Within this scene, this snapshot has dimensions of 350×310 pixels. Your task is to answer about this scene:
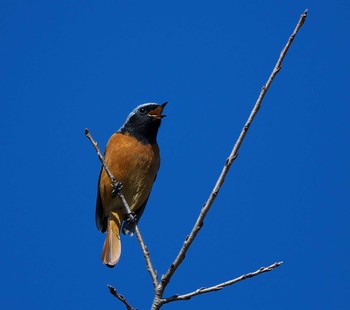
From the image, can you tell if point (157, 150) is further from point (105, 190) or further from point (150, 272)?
point (150, 272)

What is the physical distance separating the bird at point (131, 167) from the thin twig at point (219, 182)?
336 cm

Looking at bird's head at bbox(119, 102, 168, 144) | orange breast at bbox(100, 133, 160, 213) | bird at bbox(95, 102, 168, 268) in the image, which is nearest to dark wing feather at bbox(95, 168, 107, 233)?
bird at bbox(95, 102, 168, 268)

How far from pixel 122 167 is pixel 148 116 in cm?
82

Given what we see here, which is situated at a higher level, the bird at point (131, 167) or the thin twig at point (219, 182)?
the bird at point (131, 167)

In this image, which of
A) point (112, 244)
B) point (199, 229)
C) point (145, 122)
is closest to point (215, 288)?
point (199, 229)

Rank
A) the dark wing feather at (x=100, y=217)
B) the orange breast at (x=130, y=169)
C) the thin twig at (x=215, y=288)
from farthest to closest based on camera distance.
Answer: the dark wing feather at (x=100, y=217) < the orange breast at (x=130, y=169) < the thin twig at (x=215, y=288)

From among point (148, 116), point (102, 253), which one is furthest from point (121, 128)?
point (102, 253)

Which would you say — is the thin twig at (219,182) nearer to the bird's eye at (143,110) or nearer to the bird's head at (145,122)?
the bird's head at (145,122)

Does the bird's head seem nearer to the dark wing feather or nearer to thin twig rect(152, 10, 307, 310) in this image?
the dark wing feather

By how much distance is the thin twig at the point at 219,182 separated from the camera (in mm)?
2889

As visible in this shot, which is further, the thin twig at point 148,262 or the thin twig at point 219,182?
the thin twig at point 148,262

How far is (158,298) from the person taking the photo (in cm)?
298

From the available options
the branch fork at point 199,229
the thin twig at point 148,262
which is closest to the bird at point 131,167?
the thin twig at point 148,262

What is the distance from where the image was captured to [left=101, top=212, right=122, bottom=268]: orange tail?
563 cm
